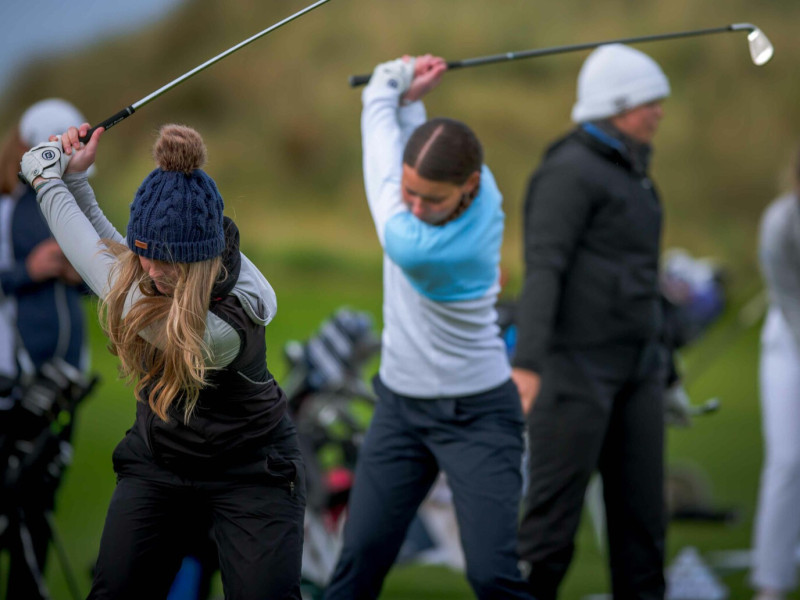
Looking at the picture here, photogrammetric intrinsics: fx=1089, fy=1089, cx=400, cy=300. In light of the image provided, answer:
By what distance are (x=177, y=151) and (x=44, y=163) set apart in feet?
0.90

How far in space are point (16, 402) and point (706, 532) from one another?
11.1 ft

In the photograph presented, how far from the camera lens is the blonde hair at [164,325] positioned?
2082 millimetres

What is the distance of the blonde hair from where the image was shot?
2.08 metres

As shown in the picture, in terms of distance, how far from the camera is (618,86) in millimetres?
3498

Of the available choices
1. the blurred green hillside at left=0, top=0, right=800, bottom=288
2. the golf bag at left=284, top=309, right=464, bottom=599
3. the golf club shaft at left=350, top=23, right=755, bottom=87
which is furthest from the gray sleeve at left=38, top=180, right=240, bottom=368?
the blurred green hillside at left=0, top=0, right=800, bottom=288

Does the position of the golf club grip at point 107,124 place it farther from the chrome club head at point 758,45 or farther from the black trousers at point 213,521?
the chrome club head at point 758,45

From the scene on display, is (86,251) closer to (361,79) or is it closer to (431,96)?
(361,79)

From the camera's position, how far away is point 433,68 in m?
2.98

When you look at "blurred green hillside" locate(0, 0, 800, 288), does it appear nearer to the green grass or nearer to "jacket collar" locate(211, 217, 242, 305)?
the green grass

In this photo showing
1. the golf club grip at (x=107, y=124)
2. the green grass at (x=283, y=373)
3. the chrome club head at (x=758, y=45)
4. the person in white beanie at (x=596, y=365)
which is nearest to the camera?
the golf club grip at (x=107, y=124)

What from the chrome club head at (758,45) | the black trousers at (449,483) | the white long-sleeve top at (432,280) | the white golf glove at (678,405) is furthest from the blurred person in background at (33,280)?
the chrome club head at (758,45)

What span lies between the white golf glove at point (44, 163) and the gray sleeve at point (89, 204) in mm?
54

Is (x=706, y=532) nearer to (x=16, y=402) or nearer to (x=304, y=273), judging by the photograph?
(x=16, y=402)

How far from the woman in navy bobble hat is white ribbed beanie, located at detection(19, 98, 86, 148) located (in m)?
1.82
